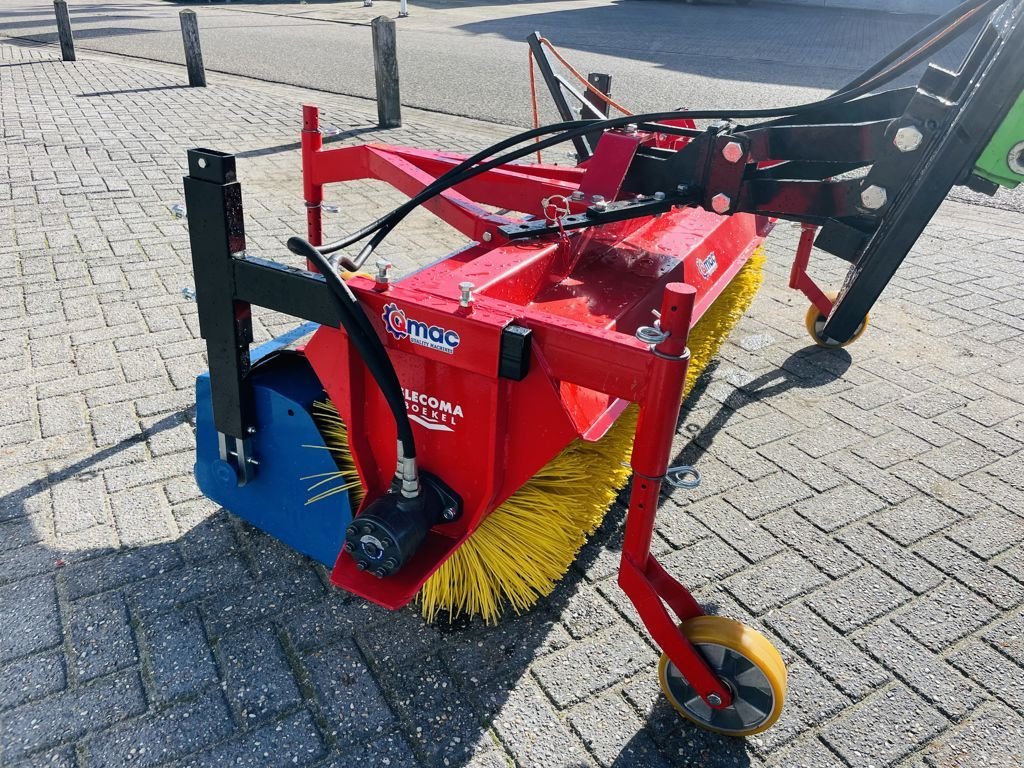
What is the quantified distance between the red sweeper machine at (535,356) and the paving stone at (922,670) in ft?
1.98

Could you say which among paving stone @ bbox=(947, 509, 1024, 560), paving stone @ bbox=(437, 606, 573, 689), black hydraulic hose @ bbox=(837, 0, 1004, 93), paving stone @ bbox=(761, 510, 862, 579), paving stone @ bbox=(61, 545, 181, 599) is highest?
black hydraulic hose @ bbox=(837, 0, 1004, 93)

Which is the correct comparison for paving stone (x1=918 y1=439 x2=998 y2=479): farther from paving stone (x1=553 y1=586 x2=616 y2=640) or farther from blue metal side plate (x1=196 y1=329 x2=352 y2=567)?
blue metal side plate (x1=196 y1=329 x2=352 y2=567)

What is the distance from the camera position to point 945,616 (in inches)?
102

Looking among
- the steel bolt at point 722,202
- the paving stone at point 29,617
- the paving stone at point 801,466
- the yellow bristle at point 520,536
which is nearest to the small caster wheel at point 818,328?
the paving stone at point 801,466

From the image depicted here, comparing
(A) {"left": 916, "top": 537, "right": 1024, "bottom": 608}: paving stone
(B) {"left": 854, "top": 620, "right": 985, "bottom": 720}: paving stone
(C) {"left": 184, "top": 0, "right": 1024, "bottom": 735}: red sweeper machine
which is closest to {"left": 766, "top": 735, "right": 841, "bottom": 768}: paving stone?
(C) {"left": 184, "top": 0, "right": 1024, "bottom": 735}: red sweeper machine

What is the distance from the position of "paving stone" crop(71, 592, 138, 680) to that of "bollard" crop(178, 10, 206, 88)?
856 cm

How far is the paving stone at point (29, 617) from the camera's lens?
226cm

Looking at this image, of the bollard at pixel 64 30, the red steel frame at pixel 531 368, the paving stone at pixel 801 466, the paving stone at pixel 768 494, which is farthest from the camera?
the bollard at pixel 64 30

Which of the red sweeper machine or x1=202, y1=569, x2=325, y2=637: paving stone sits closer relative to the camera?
the red sweeper machine

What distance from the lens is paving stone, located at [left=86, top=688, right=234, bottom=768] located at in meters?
1.99

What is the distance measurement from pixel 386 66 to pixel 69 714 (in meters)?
7.25

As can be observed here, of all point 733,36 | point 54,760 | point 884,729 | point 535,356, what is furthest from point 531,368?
point 733,36

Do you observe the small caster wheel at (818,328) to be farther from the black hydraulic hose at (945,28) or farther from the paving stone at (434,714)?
the paving stone at (434,714)

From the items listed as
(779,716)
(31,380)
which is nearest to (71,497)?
(31,380)
